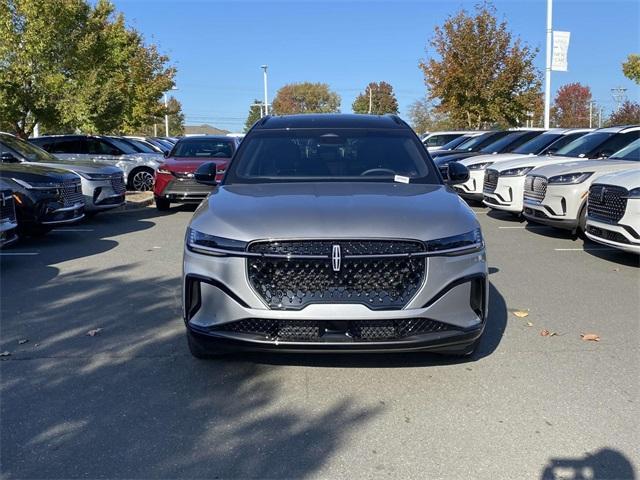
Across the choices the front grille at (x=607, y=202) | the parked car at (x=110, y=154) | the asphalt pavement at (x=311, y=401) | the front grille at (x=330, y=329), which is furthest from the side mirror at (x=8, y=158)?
the front grille at (x=607, y=202)

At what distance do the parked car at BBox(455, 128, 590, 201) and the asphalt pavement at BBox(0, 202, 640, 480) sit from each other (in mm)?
7285

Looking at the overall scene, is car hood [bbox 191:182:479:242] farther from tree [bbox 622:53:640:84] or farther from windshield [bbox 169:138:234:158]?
tree [bbox 622:53:640:84]

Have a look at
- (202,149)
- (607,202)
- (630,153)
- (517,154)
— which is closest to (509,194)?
(630,153)

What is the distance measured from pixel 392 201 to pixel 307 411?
151cm

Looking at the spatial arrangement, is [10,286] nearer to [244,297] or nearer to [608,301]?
[244,297]

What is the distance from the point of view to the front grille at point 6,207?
732 cm

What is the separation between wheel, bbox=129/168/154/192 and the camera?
1700 centimetres

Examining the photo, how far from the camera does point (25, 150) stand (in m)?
11.2

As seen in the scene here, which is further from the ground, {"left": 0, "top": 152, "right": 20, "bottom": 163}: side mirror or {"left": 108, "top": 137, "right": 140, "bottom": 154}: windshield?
{"left": 108, "top": 137, "right": 140, "bottom": 154}: windshield

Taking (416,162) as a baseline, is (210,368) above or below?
below

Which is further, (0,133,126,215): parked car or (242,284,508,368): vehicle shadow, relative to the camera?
(0,133,126,215): parked car

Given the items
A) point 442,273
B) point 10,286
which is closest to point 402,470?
point 442,273

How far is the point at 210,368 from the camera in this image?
4344 millimetres

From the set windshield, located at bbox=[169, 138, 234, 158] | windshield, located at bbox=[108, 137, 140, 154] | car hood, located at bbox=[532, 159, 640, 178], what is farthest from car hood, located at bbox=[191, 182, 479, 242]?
windshield, located at bbox=[108, 137, 140, 154]
